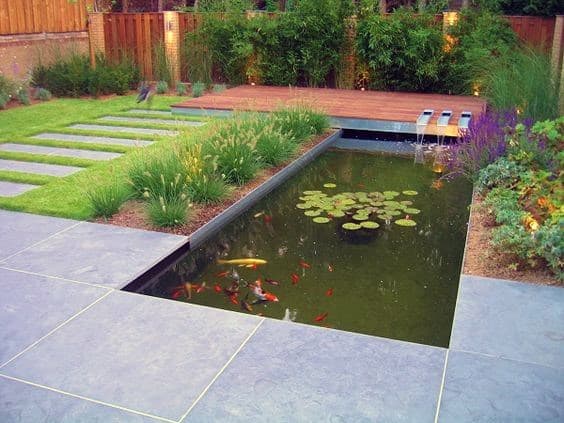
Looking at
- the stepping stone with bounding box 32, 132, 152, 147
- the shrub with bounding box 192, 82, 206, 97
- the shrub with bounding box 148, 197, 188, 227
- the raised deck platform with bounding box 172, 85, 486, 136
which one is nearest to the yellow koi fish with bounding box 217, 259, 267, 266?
the shrub with bounding box 148, 197, 188, 227

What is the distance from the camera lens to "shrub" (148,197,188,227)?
15.8 ft

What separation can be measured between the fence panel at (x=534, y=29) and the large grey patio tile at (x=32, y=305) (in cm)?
910

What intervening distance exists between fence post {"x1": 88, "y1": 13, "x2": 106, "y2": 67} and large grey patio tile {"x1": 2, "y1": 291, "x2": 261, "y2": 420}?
1004 cm

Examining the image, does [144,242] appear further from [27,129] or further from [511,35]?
[511,35]

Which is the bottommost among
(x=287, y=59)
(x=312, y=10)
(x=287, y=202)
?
(x=287, y=202)

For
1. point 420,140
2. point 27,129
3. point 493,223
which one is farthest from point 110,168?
point 420,140

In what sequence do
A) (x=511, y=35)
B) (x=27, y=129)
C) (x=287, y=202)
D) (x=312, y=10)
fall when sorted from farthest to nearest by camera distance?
(x=312, y=10)
(x=511, y=35)
(x=27, y=129)
(x=287, y=202)

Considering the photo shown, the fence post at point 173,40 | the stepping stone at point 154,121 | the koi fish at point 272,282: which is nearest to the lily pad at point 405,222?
the koi fish at point 272,282

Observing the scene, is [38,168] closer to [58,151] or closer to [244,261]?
[58,151]

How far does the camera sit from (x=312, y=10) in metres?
11.1

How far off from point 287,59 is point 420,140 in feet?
13.3

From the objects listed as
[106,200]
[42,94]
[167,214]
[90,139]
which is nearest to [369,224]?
[167,214]

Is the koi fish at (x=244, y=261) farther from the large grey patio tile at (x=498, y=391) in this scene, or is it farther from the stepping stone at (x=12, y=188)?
the stepping stone at (x=12, y=188)

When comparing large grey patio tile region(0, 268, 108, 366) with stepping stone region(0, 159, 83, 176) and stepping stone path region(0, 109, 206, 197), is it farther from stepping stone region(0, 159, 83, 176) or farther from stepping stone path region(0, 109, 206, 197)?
stepping stone region(0, 159, 83, 176)
